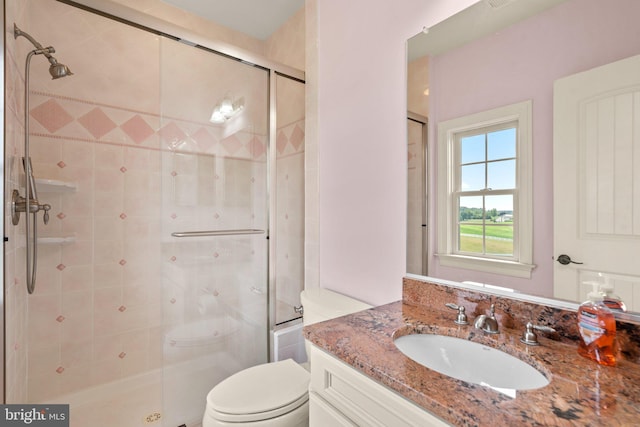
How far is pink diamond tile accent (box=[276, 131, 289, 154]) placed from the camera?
1.91 metres

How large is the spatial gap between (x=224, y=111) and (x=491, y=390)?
1.80 m

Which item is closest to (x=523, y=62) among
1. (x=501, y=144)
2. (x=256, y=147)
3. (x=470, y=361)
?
(x=501, y=144)

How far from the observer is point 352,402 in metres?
0.72

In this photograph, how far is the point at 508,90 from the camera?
91 cm

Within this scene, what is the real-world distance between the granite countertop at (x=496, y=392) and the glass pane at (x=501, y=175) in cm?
44

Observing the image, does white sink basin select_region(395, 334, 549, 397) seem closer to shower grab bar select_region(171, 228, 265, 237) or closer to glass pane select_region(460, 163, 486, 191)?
glass pane select_region(460, 163, 486, 191)

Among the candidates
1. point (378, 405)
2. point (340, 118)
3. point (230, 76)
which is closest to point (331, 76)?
point (340, 118)

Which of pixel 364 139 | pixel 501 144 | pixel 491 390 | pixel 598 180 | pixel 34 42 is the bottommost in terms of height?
pixel 491 390

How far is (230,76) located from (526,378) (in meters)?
1.91

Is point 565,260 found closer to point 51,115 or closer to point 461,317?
point 461,317

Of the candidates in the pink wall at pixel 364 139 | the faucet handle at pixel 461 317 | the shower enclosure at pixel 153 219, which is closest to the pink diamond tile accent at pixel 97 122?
the shower enclosure at pixel 153 219

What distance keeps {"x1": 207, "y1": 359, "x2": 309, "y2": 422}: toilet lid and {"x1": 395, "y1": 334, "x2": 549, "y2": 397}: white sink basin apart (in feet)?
2.05

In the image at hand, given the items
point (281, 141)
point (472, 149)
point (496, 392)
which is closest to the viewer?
point (496, 392)

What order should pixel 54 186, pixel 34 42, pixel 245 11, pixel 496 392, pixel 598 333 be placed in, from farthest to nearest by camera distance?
pixel 245 11
pixel 54 186
pixel 34 42
pixel 598 333
pixel 496 392
